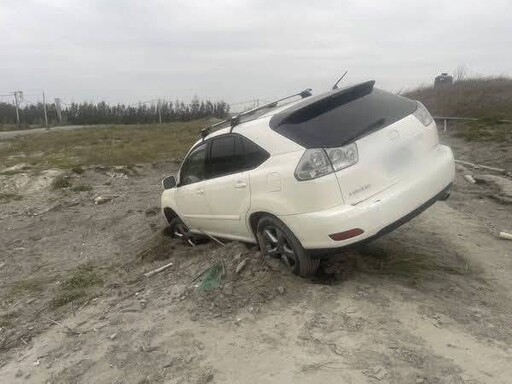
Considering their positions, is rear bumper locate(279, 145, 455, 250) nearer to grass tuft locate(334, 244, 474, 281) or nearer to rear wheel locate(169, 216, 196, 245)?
grass tuft locate(334, 244, 474, 281)

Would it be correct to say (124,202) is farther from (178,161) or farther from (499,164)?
(499,164)

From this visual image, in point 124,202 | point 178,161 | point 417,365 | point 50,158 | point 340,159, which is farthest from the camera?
point 50,158

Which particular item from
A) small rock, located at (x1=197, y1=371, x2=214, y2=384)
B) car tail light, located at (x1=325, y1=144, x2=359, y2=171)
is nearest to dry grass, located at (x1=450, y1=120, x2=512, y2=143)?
car tail light, located at (x1=325, y1=144, x2=359, y2=171)

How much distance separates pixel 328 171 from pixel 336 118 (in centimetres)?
61

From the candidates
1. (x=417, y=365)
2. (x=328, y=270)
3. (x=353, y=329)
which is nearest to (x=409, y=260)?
(x=328, y=270)

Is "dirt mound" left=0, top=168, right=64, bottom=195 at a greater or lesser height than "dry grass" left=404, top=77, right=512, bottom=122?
lesser

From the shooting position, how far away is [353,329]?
4082mm

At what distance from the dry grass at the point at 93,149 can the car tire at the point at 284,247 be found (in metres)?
12.9

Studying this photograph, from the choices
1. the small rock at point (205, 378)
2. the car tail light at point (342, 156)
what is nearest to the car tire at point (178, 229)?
the car tail light at point (342, 156)

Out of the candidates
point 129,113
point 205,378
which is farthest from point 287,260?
point 129,113

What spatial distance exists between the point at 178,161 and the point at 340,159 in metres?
15.3

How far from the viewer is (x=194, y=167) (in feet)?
21.4

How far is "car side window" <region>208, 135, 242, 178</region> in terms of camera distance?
5.50 meters

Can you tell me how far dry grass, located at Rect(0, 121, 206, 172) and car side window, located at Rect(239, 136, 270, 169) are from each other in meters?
12.7
